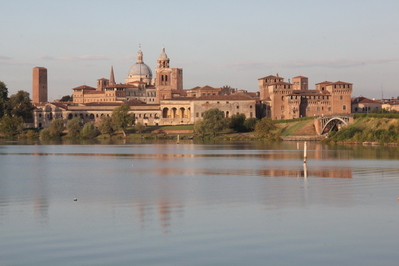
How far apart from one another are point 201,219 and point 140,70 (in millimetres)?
115859

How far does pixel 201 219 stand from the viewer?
15.1 metres

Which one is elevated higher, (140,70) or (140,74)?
(140,70)

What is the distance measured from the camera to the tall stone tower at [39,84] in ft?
393

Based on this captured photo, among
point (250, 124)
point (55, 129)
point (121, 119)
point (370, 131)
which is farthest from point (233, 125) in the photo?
point (370, 131)

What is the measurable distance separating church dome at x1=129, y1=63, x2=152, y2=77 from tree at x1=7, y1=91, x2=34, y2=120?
38.9 meters

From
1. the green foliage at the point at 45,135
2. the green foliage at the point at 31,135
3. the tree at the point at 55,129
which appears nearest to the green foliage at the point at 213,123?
the tree at the point at 55,129

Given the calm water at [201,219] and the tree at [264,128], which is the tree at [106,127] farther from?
the calm water at [201,219]

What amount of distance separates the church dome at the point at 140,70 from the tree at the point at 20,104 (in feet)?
128

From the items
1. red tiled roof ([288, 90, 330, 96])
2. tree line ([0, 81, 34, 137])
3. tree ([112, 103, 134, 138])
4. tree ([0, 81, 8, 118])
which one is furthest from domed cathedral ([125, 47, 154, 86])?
tree ([112, 103, 134, 138])

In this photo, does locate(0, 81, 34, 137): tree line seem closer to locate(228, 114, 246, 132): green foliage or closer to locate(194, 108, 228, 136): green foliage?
locate(194, 108, 228, 136): green foliage

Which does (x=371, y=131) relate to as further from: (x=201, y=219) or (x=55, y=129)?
(x=201, y=219)

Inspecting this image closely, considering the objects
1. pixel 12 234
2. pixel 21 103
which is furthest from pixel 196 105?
pixel 12 234

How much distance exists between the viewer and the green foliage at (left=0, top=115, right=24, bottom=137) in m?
82.9

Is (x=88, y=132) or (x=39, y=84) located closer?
(x=88, y=132)
